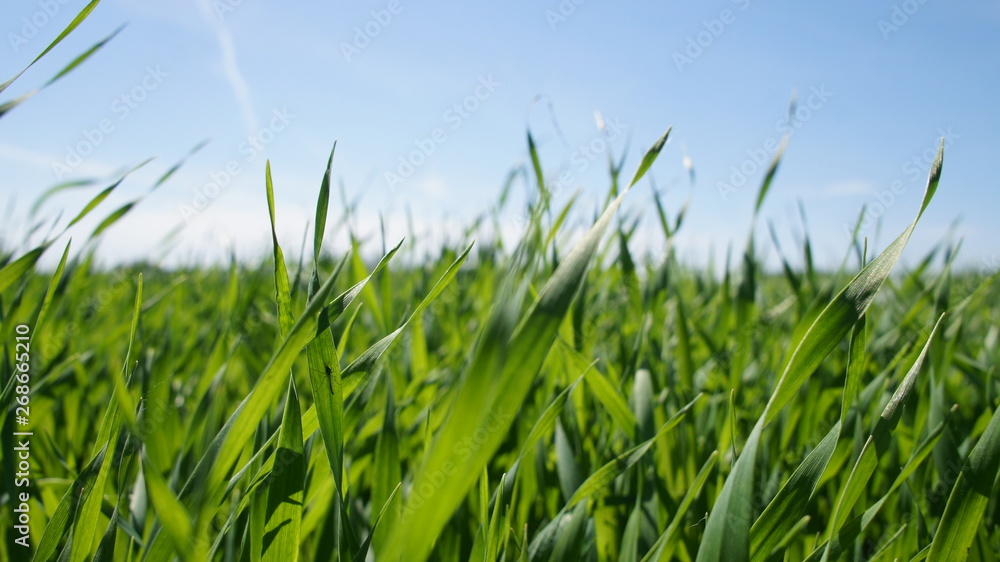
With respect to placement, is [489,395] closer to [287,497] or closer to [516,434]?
[287,497]

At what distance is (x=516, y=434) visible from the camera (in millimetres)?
794

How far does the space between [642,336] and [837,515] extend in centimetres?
41

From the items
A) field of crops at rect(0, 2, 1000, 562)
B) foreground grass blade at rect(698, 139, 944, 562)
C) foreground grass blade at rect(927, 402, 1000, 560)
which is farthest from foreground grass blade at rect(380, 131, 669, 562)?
foreground grass blade at rect(927, 402, 1000, 560)

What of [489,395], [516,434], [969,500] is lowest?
[969,500]

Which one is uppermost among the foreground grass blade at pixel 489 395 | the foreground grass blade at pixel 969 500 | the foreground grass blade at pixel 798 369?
the foreground grass blade at pixel 489 395

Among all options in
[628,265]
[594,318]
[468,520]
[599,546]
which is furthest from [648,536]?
[594,318]

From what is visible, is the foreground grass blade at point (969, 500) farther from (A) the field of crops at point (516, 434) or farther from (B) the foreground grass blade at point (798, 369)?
(B) the foreground grass blade at point (798, 369)

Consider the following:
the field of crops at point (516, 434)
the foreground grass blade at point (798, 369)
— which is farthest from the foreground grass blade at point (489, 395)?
the foreground grass blade at point (798, 369)

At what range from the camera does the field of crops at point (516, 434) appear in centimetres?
33

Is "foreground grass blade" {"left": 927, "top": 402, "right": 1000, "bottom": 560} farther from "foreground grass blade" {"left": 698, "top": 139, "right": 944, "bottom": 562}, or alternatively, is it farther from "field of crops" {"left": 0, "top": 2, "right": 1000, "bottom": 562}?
"foreground grass blade" {"left": 698, "top": 139, "right": 944, "bottom": 562}

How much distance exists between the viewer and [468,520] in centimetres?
68

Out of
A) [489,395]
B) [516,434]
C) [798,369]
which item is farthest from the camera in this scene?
[516,434]

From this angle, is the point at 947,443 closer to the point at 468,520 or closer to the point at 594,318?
the point at 468,520

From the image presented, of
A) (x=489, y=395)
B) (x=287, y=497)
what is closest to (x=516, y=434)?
(x=287, y=497)
